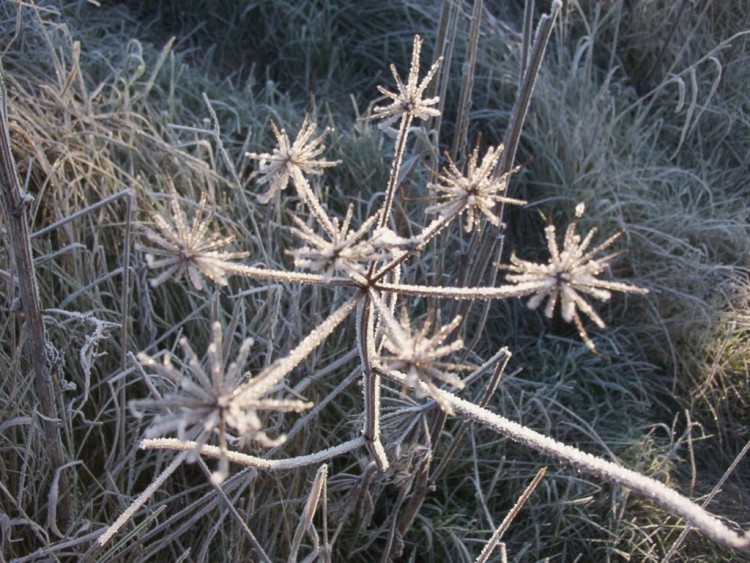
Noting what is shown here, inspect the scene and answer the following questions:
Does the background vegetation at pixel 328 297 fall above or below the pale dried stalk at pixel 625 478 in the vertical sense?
below

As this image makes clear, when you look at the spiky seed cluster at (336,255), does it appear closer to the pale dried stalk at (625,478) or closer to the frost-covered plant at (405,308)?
the frost-covered plant at (405,308)

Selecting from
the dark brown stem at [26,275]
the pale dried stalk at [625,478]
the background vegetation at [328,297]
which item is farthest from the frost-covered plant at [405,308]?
the background vegetation at [328,297]

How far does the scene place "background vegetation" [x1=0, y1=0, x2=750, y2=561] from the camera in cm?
163

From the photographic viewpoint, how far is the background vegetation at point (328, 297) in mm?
1633

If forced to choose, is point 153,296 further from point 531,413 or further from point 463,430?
point 531,413

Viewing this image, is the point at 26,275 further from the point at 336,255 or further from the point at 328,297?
the point at 328,297

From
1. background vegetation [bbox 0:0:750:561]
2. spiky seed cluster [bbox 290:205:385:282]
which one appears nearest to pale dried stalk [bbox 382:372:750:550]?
spiky seed cluster [bbox 290:205:385:282]

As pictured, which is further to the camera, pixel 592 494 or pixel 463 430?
pixel 592 494

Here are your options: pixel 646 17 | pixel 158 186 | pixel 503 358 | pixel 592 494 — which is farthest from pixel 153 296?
pixel 646 17

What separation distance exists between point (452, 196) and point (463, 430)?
0.76 meters

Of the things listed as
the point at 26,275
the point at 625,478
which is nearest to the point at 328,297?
the point at 26,275

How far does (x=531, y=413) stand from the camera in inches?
82.8

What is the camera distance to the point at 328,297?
210 cm

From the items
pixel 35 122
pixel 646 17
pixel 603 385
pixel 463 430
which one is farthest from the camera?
pixel 646 17
